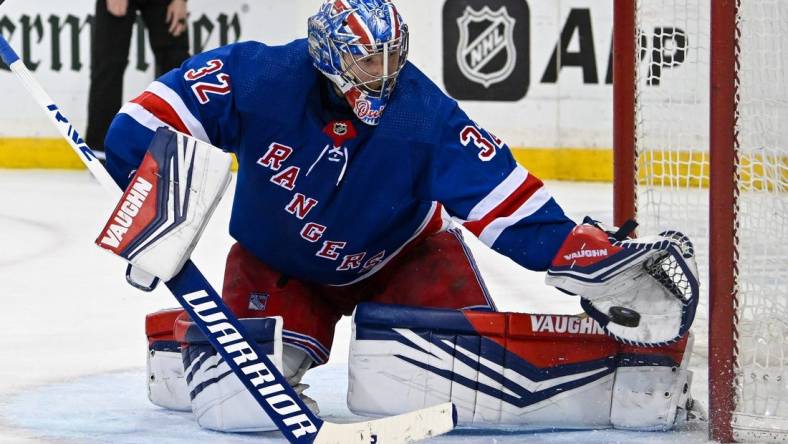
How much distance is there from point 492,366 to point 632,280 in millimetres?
298

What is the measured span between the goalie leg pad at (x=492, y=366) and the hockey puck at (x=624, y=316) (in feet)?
0.18

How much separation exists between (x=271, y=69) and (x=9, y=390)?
0.90 meters

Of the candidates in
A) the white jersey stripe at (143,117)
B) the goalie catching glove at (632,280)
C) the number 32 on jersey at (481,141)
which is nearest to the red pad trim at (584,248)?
the goalie catching glove at (632,280)

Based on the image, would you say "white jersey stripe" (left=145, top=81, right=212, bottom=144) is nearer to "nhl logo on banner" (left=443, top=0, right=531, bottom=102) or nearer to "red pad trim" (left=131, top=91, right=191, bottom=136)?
"red pad trim" (left=131, top=91, right=191, bottom=136)

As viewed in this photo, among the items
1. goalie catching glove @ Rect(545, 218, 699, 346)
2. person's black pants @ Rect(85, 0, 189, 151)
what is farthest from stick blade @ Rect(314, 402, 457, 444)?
person's black pants @ Rect(85, 0, 189, 151)

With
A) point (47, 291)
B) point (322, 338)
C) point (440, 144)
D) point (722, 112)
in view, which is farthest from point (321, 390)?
point (47, 291)

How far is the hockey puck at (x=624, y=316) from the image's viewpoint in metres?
2.65

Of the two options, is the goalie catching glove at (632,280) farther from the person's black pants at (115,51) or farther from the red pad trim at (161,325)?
the person's black pants at (115,51)

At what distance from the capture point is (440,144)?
2662 mm

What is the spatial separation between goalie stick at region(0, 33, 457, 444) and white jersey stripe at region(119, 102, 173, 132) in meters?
0.13

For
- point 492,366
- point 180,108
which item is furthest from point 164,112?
point 492,366

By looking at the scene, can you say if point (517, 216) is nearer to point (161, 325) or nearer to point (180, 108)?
point (180, 108)

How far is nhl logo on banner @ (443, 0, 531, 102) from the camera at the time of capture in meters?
6.34

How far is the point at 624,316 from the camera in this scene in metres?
2.65
